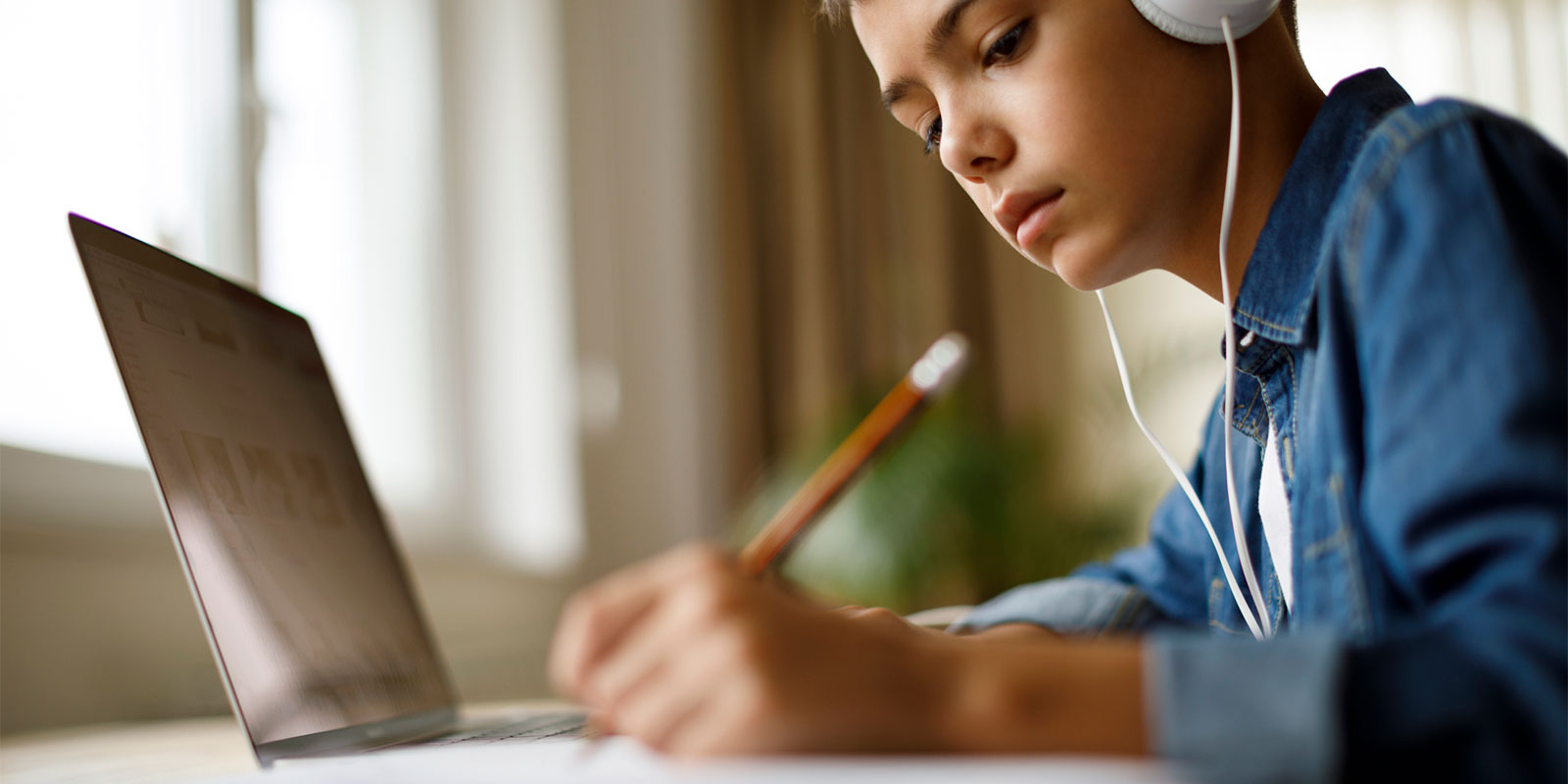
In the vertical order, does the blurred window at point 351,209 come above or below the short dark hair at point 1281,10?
above

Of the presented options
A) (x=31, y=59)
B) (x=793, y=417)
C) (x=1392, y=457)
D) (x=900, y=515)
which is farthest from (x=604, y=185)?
(x=1392, y=457)

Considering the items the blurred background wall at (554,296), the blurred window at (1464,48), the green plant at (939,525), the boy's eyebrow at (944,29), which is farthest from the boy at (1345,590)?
the blurred window at (1464,48)

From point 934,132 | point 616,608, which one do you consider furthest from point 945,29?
point 616,608

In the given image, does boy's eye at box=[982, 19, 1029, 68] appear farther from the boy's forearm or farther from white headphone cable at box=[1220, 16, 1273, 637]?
the boy's forearm

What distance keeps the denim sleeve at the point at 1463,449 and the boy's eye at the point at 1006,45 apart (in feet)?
0.82

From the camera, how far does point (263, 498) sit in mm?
706

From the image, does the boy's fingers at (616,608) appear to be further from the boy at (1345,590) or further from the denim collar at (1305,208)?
the denim collar at (1305,208)

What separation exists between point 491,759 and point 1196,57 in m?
0.56

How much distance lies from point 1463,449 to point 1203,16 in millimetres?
351

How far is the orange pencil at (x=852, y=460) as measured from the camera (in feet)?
1.52

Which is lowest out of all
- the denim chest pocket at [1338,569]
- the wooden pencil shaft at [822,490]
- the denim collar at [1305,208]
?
the denim chest pocket at [1338,569]

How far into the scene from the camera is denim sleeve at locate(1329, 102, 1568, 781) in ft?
1.14

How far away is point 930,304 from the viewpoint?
9.50 ft

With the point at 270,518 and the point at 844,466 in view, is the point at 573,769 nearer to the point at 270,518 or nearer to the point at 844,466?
the point at 844,466
